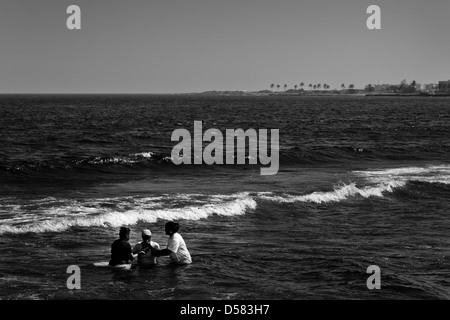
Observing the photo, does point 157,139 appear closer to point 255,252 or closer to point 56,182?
point 56,182

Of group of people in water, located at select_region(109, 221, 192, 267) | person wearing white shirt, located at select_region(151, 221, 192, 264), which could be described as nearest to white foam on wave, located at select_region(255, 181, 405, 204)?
person wearing white shirt, located at select_region(151, 221, 192, 264)

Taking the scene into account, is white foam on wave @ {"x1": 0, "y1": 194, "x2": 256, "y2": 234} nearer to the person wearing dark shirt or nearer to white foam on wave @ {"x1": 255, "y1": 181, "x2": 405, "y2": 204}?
white foam on wave @ {"x1": 255, "y1": 181, "x2": 405, "y2": 204}

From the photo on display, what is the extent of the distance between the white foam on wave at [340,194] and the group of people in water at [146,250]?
10770mm

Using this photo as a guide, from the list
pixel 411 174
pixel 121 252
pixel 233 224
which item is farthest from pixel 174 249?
pixel 411 174

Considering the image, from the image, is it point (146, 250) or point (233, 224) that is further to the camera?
point (233, 224)

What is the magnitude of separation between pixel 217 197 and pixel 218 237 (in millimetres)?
7295

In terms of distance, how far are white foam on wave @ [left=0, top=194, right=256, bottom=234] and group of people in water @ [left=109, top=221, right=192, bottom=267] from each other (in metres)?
5.05

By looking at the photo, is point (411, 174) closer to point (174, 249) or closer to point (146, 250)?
point (174, 249)

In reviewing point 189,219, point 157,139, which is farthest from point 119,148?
point 189,219

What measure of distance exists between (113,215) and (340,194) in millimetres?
10855

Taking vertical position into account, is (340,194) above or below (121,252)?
below

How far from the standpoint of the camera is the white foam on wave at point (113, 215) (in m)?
20.2

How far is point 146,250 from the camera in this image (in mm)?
15656

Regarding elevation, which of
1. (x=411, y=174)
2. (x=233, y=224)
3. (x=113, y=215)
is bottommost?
(x=233, y=224)
